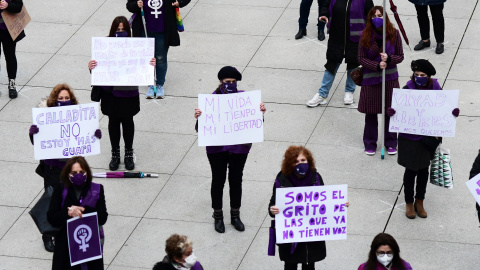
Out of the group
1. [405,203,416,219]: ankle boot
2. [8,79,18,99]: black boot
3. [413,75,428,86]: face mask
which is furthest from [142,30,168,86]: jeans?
[405,203,416,219]: ankle boot

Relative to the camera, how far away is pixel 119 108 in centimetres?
1112

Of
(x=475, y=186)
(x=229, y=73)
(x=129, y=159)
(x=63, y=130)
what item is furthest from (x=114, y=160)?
(x=475, y=186)

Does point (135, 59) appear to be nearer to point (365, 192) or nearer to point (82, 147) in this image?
point (82, 147)

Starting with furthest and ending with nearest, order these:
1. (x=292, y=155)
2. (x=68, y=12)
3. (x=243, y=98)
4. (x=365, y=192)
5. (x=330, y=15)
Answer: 1. (x=68, y=12)
2. (x=330, y=15)
3. (x=365, y=192)
4. (x=243, y=98)
5. (x=292, y=155)

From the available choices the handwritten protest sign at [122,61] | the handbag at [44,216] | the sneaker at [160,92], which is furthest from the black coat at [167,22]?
the handbag at [44,216]

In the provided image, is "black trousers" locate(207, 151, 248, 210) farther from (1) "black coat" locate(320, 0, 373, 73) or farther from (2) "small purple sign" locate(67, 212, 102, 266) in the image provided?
(1) "black coat" locate(320, 0, 373, 73)

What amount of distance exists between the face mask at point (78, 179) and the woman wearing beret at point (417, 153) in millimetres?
3357

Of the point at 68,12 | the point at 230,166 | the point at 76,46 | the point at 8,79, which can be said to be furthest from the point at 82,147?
the point at 68,12

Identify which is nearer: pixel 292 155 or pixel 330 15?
pixel 292 155

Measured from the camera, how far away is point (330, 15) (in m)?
12.2

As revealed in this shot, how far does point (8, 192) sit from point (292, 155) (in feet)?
12.5

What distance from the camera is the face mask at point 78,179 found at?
332 inches

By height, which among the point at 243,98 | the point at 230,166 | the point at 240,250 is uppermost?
the point at 243,98

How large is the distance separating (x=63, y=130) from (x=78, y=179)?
157 cm
